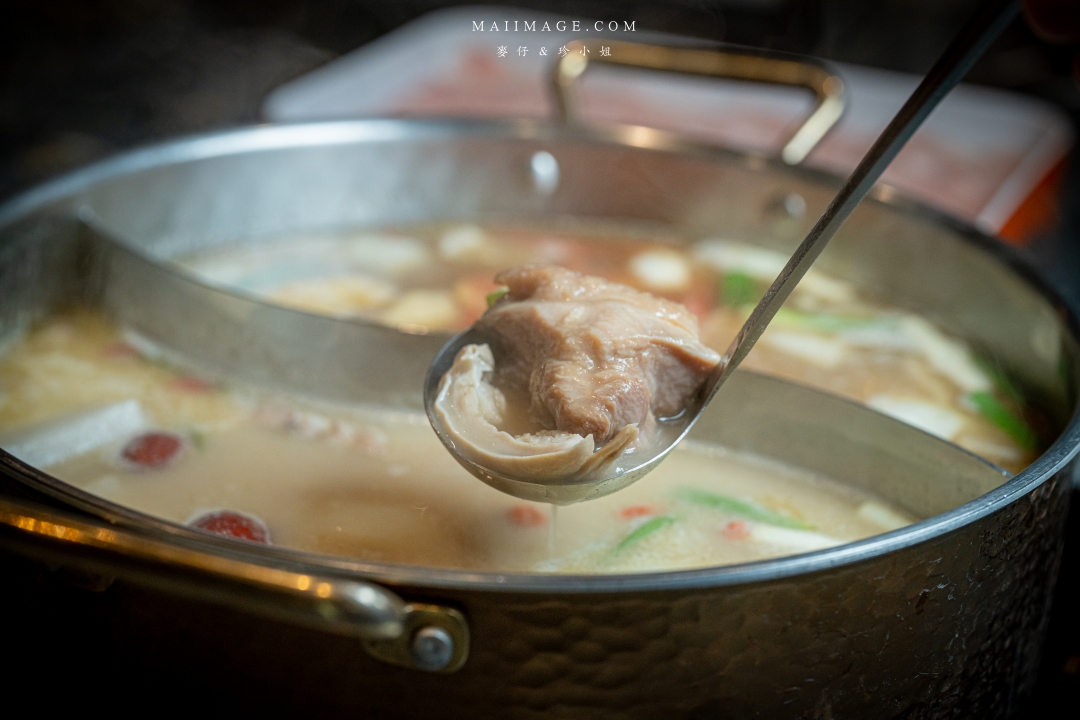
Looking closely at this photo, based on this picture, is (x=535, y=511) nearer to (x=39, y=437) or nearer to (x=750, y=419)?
(x=750, y=419)

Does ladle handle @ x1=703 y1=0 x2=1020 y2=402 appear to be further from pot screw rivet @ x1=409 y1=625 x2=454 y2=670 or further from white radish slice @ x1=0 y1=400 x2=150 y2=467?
white radish slice @ x1=0 y1=400 x2=150 y2=467

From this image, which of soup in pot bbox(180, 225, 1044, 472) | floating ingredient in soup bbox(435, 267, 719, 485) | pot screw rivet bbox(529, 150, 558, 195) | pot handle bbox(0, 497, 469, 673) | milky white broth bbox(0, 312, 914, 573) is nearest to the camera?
pot handle bbox(0, 497, 469, 673)

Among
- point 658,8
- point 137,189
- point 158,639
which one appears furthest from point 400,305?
point 658,8

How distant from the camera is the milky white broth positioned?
1251 mm

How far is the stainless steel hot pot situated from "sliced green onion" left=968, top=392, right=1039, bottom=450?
6 cm

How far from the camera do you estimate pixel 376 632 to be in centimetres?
79

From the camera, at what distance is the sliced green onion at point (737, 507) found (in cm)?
133

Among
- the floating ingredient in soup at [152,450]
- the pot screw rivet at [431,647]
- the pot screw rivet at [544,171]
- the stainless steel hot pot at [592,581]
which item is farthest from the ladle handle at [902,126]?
the pot screw rivet at [544,171]

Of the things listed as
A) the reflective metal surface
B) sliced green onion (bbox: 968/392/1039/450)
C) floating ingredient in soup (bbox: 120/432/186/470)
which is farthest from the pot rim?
floating ingredient in soup (bbox: 120/432/186/470)

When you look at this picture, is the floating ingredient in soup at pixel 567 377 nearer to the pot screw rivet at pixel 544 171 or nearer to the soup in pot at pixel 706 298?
the soup in pot at pixel 706 298

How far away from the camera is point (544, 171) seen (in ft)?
7.52

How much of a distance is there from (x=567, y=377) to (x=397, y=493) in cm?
39

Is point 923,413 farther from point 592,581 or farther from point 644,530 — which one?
point 592,581

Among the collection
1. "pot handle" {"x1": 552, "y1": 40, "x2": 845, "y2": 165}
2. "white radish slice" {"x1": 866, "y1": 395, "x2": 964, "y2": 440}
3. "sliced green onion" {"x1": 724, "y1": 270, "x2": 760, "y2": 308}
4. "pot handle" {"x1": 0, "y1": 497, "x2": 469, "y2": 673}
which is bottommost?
"pot handle" {"x1": 0, "y1": 497, "x2": 469, "y2": 673}
